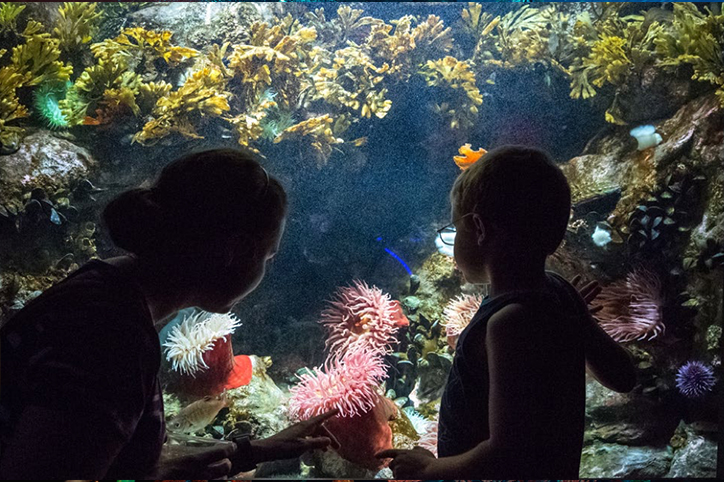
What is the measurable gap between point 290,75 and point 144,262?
93 cm

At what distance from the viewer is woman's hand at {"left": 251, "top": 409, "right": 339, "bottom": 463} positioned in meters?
1.50

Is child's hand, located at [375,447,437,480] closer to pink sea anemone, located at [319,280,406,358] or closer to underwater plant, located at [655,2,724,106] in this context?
pink sea anemone, located at [319,280,406,358]

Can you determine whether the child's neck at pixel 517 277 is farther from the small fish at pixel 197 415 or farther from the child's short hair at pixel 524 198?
the small fish at pixel 197 415

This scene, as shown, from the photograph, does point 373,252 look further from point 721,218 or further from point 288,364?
point 721,218

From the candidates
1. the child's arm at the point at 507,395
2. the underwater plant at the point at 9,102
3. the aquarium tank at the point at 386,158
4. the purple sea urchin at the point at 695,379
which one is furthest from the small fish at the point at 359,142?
the purple sea urchin at the point at 695,379

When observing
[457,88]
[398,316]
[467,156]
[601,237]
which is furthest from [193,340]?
[601,237]

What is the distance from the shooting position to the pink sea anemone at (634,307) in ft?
5.95

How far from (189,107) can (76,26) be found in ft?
1.61

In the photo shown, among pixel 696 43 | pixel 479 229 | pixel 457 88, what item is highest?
pixel 696 43

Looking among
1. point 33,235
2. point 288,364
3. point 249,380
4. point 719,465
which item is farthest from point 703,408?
point 33,235

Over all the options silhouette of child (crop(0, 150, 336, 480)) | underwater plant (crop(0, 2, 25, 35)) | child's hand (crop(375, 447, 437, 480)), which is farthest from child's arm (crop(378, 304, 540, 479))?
underwater plant (crop(0, 2, 25, 35))

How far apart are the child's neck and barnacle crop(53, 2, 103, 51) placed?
1.62 m

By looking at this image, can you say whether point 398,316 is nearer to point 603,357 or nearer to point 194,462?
point 603,357

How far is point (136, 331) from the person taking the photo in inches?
48.5
